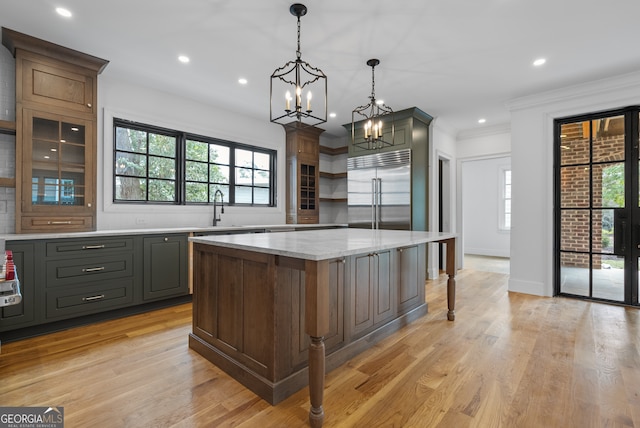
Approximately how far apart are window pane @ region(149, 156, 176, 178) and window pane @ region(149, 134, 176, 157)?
82 mm

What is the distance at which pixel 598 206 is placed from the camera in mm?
3881

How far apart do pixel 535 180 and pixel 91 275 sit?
5406mm

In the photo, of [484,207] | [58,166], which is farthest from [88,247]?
[484,207]

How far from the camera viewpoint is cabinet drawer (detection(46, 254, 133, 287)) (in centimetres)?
283

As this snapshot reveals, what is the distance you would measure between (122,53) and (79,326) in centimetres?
273

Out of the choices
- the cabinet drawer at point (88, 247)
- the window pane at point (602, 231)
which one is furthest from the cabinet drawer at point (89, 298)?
the window pane at point (602, 231)

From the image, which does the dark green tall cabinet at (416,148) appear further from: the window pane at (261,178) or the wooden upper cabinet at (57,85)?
the wooden upper cabinet at (57,85)

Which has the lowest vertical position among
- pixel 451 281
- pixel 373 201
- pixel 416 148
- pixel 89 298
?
pixel 89 298

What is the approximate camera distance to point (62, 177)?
3127mm

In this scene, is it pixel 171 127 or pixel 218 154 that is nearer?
pixel 171 127

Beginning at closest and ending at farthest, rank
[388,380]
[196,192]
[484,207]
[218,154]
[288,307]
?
[288,307] < [388,380] < [196,192] < [218,154] < [484,207]

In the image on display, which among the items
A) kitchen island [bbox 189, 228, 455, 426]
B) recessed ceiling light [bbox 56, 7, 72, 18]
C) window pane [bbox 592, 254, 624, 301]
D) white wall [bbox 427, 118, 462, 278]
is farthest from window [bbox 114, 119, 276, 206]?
window pane [bbox 592, 254, 624, 301]

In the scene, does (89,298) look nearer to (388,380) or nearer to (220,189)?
(220,189)

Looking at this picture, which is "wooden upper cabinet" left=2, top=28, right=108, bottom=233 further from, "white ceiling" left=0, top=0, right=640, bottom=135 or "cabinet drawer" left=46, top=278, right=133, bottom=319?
"cabinet drawer" left=46, top=278, right=133, bottom=319
